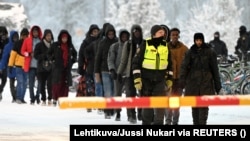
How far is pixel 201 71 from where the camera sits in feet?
42.8

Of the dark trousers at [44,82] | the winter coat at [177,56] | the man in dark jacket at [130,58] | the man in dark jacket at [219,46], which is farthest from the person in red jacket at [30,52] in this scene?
the man in dark jacket at [219,46]

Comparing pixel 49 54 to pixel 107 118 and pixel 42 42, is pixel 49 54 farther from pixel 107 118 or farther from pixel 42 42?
pixel 107 118

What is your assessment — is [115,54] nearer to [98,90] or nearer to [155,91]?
[98,90]

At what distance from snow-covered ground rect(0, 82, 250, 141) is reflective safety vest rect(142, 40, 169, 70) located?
1.65 metres

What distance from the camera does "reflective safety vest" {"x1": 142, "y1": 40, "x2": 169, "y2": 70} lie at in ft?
41.7

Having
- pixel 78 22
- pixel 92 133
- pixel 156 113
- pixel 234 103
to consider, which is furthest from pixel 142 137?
pixel 78 22

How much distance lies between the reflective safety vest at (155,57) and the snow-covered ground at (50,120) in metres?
1.65

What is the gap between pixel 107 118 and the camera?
16.4 metres

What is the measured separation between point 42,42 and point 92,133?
35.5 ft

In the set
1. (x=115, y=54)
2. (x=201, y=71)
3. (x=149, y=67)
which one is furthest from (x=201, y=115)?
(x=115, y=54)

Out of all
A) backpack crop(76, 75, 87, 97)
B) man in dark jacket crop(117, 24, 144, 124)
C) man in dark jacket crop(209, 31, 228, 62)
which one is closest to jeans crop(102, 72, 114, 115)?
man in dark jacket crop(117, 24, 144, 124)

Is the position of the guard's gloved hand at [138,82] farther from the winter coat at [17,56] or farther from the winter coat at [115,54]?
the winter coat at [17,56]

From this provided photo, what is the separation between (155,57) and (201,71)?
32.5 inches

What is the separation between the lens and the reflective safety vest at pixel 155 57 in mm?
12703
